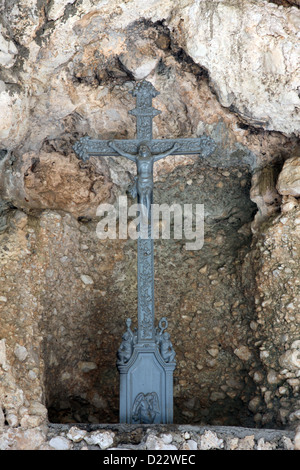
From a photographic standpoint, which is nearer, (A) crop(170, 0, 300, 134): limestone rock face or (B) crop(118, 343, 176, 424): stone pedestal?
(B) crop(118, 343, 176, 424): stone pedestal

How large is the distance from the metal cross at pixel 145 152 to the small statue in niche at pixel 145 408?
434mm

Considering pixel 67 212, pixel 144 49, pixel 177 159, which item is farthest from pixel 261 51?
pixel 67 212

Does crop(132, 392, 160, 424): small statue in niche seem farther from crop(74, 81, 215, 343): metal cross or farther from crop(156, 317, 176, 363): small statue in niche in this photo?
crop(74, 81, 215, 343): metal cross

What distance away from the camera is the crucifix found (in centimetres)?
480

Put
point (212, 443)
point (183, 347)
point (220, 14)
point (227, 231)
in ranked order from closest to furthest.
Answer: point (212, 443) → point (220, 14) → point (183, 347) → point (227, 231)

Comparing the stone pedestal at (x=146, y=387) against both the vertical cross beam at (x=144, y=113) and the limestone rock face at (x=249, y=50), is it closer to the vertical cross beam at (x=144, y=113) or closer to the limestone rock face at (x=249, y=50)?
the vertical cross beam at (x=144, y=113)

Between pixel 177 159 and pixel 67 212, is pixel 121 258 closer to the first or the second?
pixel 67 212

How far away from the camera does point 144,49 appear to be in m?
5.45

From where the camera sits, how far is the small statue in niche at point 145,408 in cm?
475

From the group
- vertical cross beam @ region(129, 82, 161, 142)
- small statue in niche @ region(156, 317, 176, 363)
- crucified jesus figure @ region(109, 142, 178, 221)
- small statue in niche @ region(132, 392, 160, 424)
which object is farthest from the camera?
vertical cross beam @ region(129, 82, 161, 142)

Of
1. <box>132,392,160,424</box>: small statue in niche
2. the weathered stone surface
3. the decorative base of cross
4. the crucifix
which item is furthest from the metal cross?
the weathered stone surface

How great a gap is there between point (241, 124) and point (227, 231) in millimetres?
1098

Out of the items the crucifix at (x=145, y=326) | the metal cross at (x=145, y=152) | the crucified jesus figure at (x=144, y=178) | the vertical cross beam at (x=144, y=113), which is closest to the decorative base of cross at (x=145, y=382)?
the crucifix at (x=145, y=326)

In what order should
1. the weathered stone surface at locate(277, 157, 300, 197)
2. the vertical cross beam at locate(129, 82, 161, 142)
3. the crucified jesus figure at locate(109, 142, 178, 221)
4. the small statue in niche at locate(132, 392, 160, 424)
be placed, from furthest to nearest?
the weathered stone surface at locate(277, 157, 300, 197)
the vertical cross beam at locate(129, 82, 161, 142)
the crucified jesus figure at locate(109, 142, 178, 221)
the small statue in niche at locate(132, 392, 160, 424)
